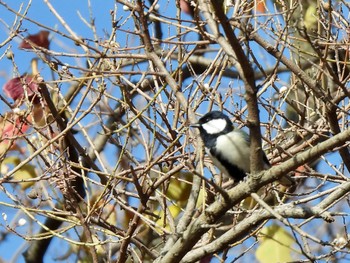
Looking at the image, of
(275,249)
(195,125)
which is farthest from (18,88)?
(275,249)

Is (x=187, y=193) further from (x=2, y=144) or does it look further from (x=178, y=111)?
(x=2, y=144)

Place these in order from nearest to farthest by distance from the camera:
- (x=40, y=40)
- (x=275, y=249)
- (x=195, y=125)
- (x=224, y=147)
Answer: (x=195, y=125) < (x=40, y=40) < (x=224, y=147) < (x=275, y=249)

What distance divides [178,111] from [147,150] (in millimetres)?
301

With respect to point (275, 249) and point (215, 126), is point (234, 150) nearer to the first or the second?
point (215, 126)

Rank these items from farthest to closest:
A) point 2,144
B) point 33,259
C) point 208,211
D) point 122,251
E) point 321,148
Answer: point 33,259 < point 2,144 < point 122,251 < point 208,211 < point 321,148

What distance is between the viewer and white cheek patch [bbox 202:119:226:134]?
13.3ft

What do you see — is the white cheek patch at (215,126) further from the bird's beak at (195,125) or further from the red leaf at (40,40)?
the red leaf at (40,40)

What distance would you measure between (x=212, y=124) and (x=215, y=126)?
1.0 inches

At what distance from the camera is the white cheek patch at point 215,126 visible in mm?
4067

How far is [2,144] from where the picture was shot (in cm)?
440

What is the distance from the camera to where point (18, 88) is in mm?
4293

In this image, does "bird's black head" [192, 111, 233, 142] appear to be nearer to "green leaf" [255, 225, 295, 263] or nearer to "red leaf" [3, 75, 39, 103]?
"green leaf" [255, 225, 295, 263]

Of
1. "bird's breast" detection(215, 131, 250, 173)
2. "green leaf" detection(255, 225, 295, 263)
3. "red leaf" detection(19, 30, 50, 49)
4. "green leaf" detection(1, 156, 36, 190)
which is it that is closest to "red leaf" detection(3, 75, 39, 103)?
"red leaf" detection(19, 30, 50, 49)

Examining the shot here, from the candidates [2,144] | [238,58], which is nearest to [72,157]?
[2,144]
